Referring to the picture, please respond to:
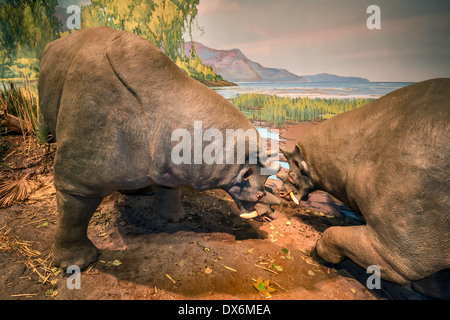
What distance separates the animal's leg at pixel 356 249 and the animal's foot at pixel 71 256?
9.37 feet

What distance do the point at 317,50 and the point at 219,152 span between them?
4162 mm

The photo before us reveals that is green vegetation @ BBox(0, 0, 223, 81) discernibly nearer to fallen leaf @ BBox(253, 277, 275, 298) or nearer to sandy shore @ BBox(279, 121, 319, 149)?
sandy shore @ BBox(279, 121, 319, 149)

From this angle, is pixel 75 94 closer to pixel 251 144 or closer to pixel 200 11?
pixel 251 144

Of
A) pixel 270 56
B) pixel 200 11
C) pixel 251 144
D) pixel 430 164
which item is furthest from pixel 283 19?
pixel 430 164

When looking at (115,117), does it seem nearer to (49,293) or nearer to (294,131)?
(49,293)

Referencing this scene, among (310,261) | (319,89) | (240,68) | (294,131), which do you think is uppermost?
(240,68)

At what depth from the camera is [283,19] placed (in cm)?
501

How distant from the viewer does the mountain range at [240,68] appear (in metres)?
5.39

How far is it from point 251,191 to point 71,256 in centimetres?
217

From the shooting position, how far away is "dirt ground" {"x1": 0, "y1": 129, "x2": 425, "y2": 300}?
96.4 inches

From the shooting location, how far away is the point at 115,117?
2.11 metres

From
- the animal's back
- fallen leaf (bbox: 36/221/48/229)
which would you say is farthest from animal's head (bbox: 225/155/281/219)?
fallen leaf (bbox: 36/221/48/229)

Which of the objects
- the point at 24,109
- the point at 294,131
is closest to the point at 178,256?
the point at 294,131

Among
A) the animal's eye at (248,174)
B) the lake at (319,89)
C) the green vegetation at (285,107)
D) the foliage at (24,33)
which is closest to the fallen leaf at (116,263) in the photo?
the animal's eye at (248,174)
